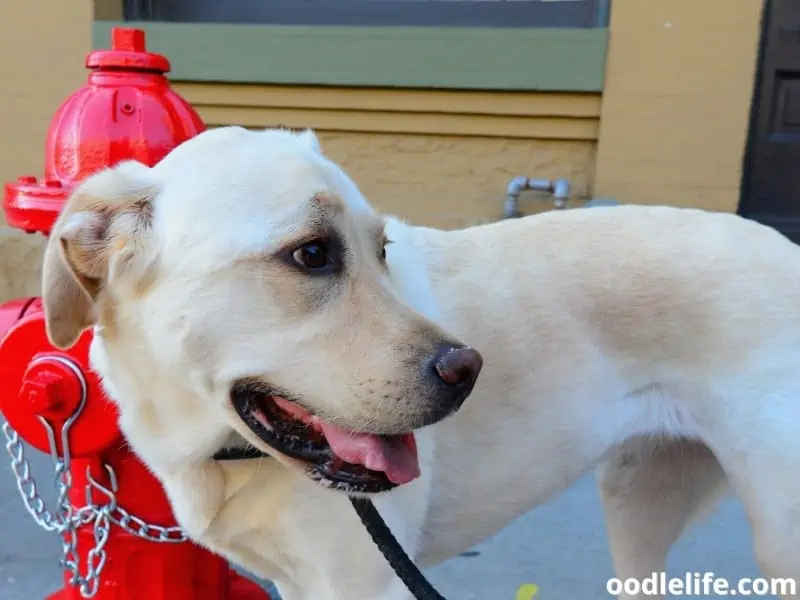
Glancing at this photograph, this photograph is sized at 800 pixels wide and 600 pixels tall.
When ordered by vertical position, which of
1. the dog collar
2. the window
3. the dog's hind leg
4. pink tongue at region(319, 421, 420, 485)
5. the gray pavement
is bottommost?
the gray pavement

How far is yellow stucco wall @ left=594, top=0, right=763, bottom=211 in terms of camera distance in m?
3.97

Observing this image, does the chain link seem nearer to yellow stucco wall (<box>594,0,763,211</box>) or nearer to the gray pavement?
the gray pavement

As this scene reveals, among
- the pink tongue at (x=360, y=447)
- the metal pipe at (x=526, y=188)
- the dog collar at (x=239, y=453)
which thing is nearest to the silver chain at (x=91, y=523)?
the dog collar at (x=239, y=453)

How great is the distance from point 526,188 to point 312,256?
293 centimetres

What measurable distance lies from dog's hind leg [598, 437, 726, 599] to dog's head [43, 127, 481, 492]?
44.4 inches

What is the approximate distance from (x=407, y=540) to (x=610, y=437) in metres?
0.64

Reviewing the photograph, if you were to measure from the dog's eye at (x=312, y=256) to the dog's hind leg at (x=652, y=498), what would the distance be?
4.05ft

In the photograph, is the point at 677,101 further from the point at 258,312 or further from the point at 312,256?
the point at 258,312

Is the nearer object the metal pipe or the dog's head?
the dog's head

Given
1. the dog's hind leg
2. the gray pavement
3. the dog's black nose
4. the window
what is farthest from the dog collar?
the window

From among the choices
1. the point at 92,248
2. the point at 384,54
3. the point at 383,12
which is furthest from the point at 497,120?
the point at 92,248

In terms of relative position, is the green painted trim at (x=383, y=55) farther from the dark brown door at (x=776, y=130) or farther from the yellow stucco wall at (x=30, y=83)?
the dark brown door at (x=776, y=130)

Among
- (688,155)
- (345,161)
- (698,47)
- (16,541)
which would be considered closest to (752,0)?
(698,47)

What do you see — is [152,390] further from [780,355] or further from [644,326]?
[780,355]
